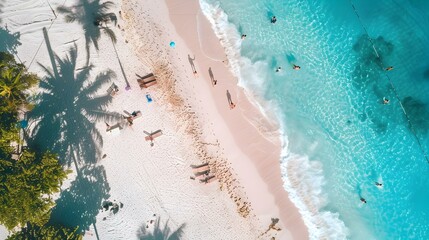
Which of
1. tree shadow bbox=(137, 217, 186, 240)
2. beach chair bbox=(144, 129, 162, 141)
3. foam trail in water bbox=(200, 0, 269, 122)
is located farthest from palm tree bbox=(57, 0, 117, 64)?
tree shadow bbox=(137, 217, 186, 240)

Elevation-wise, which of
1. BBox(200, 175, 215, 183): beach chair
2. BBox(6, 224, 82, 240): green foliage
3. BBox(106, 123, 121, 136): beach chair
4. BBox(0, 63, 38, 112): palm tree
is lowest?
BBox(200, 175, 215, 183): beach chair

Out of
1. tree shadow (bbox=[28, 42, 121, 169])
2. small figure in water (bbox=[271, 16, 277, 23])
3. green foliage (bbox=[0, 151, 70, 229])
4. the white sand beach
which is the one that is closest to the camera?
green foliage (bbox=[0, 151, 70, 229])

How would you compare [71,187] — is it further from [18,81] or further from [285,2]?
[285,2]

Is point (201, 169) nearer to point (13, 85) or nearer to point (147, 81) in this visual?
point (147, 81)

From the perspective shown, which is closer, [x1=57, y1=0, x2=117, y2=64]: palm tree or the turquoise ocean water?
[x1=57, y1=0, x2=117, y2=64]: palm tree

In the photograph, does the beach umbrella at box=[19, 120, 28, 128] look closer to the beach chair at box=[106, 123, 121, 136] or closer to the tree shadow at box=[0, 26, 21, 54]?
the tree shadow at box=[0, 26, 21, 54]

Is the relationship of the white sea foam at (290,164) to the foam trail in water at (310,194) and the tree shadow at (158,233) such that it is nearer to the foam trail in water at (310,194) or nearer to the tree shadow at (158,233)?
the foam trail in water at (310,194)

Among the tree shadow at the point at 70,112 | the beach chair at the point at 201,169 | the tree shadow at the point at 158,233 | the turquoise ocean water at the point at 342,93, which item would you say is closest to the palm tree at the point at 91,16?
the tree shadow at the point at 70,112
